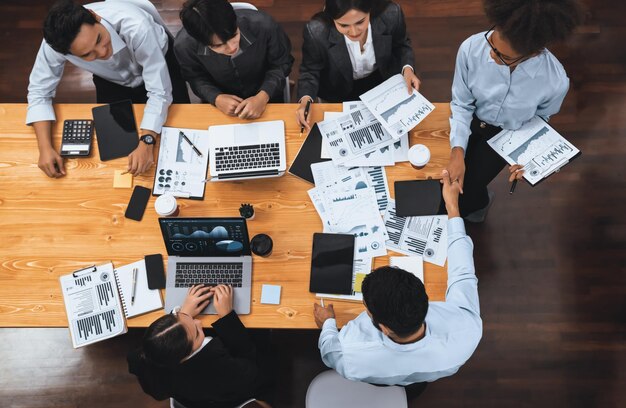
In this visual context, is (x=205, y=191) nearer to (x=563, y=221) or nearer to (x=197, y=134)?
(x=197, y=134)

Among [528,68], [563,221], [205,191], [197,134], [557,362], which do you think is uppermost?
[528,68]

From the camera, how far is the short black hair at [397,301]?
1479 millimetres

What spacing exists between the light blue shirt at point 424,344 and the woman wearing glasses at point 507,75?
1.71 feet

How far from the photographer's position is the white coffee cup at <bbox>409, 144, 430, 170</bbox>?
2029 millimetres

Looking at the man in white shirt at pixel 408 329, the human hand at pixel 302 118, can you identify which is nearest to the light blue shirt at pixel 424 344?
the man in white shirt at pixel 408 329

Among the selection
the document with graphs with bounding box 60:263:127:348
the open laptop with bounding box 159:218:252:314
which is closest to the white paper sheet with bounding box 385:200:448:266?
the open laptop with bounding box 159:218:252:314

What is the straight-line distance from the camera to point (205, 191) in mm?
2131

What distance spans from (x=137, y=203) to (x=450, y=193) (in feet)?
4.38

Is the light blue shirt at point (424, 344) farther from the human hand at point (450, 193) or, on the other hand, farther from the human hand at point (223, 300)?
the human hand at point (223, 300)

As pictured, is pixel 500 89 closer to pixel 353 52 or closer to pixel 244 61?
pixel 353 52

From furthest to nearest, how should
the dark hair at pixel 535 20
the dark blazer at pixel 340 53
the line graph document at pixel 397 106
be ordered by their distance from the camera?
1. the dark blazer at pixel 340 53
2. the line graph document at pixel 397 106
3. the dark hair at pixel 535 20

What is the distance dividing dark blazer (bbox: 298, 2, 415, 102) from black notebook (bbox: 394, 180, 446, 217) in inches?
27.1

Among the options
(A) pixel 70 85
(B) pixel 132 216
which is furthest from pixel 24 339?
(A) pixel 70 85

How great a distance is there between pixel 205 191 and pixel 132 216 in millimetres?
329
